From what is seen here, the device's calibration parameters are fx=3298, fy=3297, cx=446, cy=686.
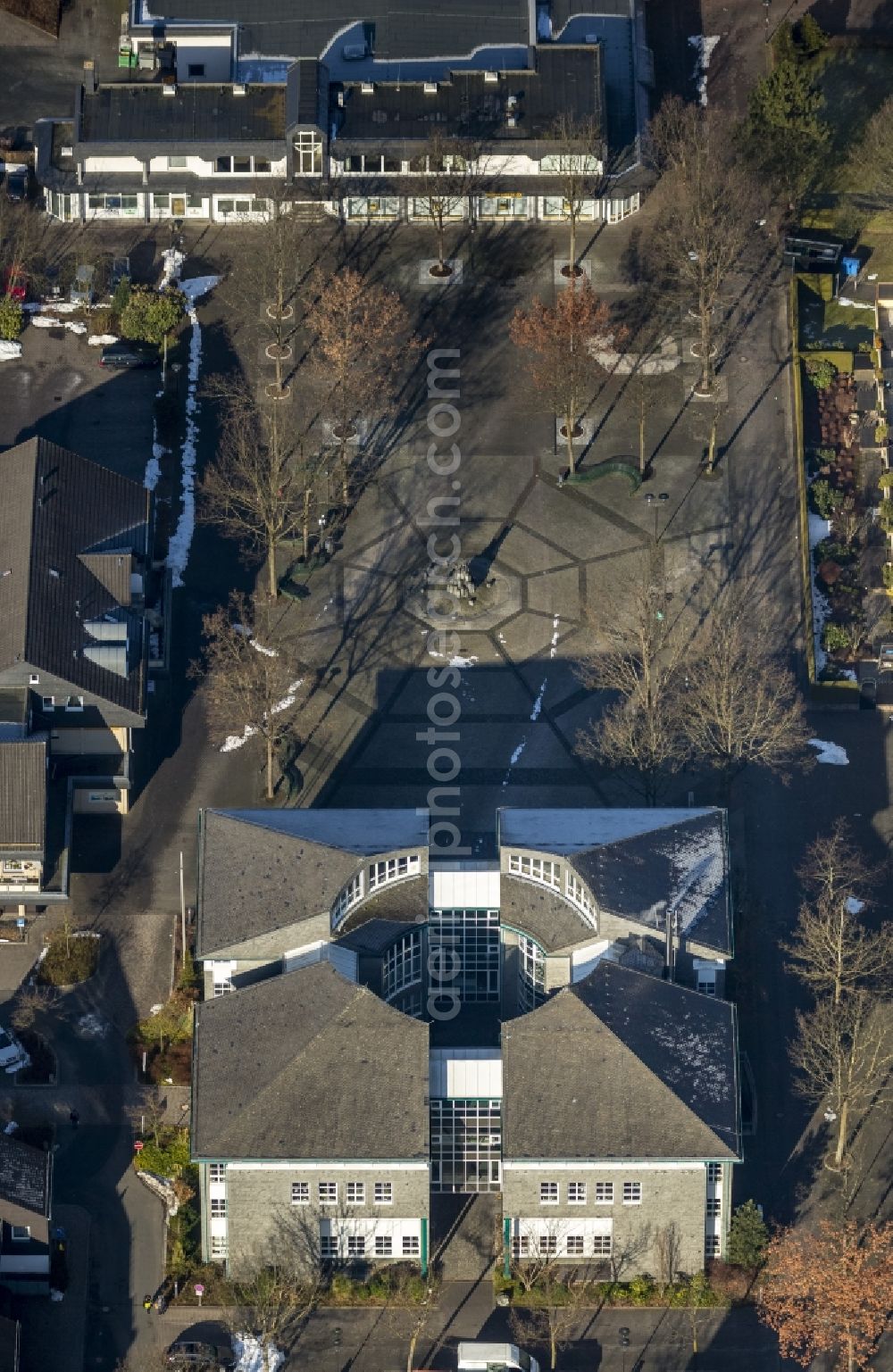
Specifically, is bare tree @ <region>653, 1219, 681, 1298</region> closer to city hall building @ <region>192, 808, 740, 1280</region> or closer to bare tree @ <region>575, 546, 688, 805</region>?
city hall building @ <region>192, 808, 740, 1280</region>

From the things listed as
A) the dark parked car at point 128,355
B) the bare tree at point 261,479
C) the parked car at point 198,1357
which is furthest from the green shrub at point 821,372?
the parked car at point 198,1357

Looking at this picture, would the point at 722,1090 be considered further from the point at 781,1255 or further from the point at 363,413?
the point at 363,413

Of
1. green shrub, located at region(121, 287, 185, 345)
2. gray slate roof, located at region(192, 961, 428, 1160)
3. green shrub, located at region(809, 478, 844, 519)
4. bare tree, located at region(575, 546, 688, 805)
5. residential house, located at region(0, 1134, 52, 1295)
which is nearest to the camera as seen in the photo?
gray slate roof, located at region(192, 961, 428, 1160)

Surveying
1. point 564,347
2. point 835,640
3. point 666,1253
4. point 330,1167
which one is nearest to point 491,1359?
point 666,1253

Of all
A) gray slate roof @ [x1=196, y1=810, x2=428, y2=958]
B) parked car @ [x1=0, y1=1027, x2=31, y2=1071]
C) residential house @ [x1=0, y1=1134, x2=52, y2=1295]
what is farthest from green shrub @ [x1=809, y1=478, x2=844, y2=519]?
residential house @ [x1=0, y1=1134, x2=52, y2=1295]

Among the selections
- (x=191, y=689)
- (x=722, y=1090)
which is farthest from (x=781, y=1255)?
(x=191, y=689)

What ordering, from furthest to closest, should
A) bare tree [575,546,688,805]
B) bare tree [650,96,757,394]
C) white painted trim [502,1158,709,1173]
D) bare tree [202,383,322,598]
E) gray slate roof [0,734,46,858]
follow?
1. bare tree [650,96,757,394]
2. bare tree [202,383,322,598]
3. bare tree [575,546,688,805]
4. gray slate roof [0,734,46,858]
5. white painted trim [502,1158,709,1173]

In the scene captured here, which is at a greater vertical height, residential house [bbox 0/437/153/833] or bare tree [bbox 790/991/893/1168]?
residential house [bbox 0/437/153/833]
